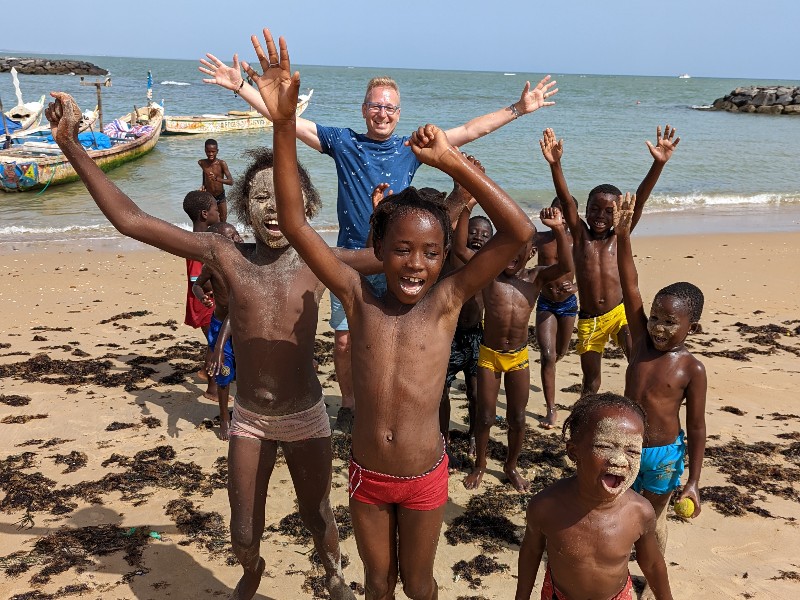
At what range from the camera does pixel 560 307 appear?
265 inches

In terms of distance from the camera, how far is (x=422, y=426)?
3.08 m

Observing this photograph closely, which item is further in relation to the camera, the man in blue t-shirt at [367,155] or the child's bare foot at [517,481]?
the child's bare foot at [517,481]

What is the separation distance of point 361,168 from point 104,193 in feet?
7.03

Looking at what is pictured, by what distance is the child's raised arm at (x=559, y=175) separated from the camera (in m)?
4.89

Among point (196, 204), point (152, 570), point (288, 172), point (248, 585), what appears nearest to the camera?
point (288, 172)

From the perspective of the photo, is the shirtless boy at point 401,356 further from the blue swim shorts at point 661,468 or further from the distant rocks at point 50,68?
the distant rocks at point 50,68

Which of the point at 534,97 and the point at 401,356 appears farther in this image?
the point at 534,97

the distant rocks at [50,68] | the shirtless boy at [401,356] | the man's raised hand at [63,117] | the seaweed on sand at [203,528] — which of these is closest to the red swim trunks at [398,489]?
the shirtless boy at [401,356]

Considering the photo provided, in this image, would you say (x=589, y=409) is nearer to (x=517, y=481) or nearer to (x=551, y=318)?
(x=517, y=481)

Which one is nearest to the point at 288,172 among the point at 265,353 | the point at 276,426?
the point at 265,353

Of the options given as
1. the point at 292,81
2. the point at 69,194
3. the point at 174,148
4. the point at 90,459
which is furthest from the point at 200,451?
the point at 174,148

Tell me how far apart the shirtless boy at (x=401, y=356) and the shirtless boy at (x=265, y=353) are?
54cm

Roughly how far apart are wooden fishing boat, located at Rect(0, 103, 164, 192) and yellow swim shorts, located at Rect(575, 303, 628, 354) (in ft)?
45.8

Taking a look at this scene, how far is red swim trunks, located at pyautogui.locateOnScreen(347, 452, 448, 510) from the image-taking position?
3076 millimetres
